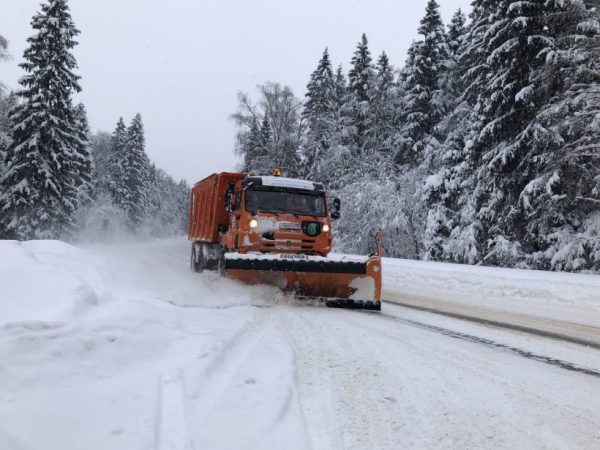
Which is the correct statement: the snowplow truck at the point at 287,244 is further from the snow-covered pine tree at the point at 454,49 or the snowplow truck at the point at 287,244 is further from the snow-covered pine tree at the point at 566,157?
the snow-covered pine tree at the point at 454,49

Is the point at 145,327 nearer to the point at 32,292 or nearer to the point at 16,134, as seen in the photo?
the point at 32,292

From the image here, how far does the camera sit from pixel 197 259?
15.4 metres

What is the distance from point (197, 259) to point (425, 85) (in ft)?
64.5

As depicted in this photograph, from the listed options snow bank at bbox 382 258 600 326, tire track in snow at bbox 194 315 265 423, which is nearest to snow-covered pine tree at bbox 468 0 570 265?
snow bank at bbox 382 258 600 326

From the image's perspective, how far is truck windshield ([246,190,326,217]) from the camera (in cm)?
1025

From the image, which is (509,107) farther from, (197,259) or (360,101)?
(360,101)

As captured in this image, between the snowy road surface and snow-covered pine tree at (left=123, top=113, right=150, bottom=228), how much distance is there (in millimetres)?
51956

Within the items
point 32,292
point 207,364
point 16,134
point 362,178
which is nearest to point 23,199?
point 16,134

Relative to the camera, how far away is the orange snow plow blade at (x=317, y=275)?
28.4 ft

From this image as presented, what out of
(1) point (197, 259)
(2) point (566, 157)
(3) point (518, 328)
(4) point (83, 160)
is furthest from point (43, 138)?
(3) point (518, 328)

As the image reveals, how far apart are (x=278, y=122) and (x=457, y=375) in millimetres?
39020

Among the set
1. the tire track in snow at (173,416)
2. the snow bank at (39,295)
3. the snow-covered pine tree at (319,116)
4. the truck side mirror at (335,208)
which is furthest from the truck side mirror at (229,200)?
the snow-covered pine tree at (319,116)

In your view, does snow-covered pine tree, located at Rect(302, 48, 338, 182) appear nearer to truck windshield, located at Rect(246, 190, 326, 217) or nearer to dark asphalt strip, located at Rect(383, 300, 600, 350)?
truck windshield, located at Rect(246, 190, 326, 217)

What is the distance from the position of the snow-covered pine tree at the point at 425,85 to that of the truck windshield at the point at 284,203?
19396 millimetres
